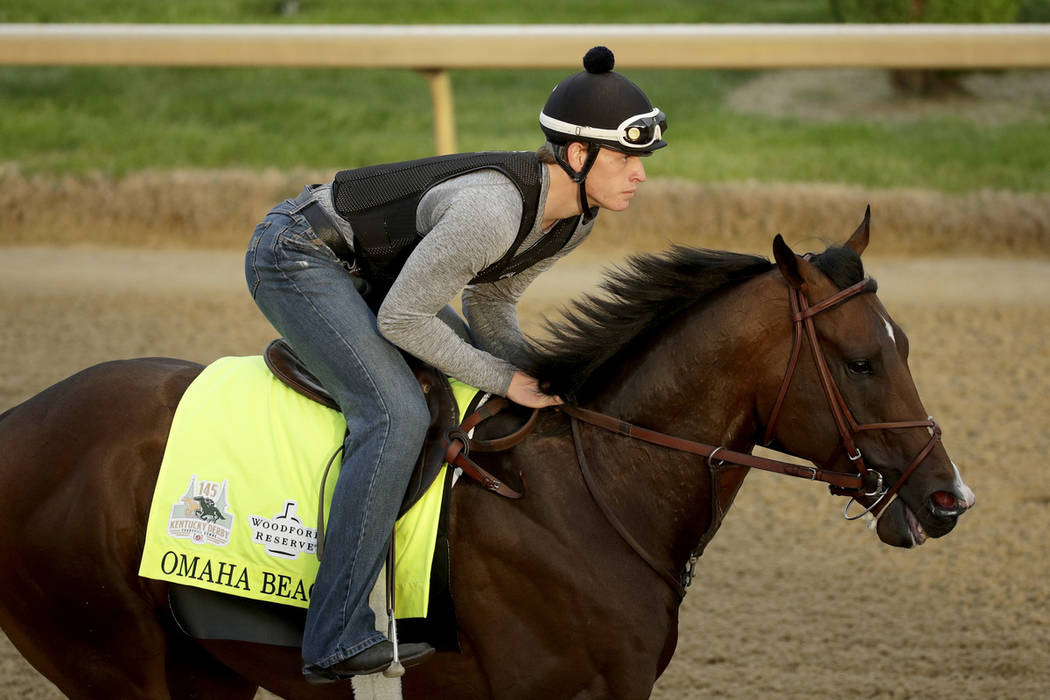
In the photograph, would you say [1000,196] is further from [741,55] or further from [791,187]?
[741,55]

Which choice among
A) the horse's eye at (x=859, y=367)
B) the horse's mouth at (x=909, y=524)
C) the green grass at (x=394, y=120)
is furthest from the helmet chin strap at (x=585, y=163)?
the green grass at (x=394, y=120)

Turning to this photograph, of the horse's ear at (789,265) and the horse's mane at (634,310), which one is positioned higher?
the horse's ear at (789,265)

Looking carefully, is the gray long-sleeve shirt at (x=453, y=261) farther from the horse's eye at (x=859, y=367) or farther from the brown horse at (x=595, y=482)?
the horse's eye at (x=859, y=367)

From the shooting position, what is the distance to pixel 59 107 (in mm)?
11727

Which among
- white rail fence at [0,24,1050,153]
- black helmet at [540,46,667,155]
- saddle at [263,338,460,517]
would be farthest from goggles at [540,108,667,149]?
white rail fence at [0,24,1050,153]

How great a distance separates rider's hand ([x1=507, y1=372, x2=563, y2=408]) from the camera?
2.92m

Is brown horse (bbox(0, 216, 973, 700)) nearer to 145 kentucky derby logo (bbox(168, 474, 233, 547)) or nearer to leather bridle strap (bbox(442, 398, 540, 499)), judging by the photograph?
leather bridle strap (bbox(442, 398, 540, 499))

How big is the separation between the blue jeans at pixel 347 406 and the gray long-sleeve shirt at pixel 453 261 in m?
0.12

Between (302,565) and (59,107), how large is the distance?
33.5 feet

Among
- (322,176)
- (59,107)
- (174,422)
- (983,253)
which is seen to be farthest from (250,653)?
(59,107)

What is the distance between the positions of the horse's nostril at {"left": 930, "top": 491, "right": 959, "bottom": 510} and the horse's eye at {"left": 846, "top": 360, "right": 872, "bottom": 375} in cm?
33

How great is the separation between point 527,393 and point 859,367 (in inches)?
32.4

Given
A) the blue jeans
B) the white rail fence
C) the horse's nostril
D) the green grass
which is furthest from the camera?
the green grass

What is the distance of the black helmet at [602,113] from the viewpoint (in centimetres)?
277
